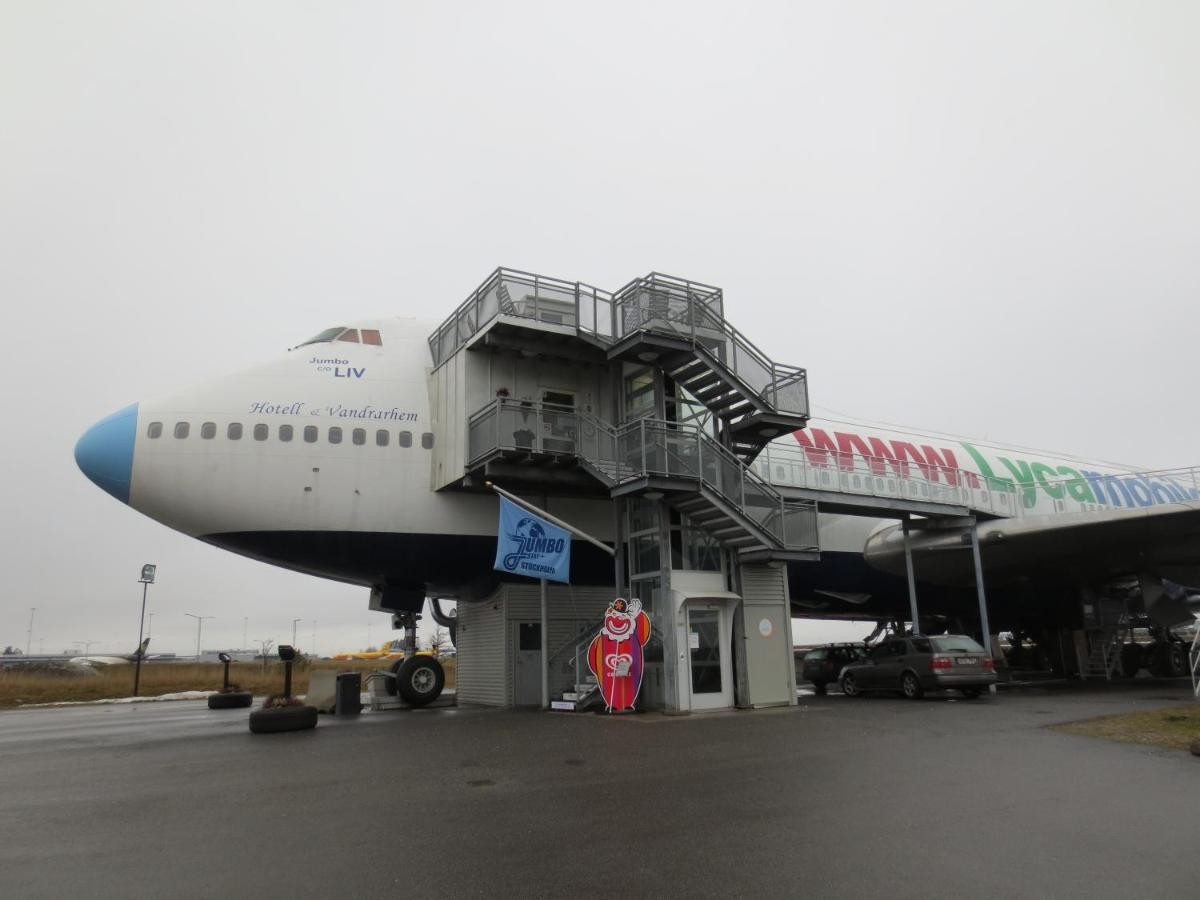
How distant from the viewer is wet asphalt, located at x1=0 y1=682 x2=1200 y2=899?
17.4 feet

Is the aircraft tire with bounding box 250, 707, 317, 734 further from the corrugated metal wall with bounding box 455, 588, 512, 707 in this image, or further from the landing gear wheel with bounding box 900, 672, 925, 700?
the landing gear wheel with bounding box 900, 672, 925, 700

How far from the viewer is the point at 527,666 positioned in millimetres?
19391

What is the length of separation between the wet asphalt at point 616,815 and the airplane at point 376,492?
5108mm

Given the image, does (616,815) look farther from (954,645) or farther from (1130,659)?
(1130,659)

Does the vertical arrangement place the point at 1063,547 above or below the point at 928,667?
above

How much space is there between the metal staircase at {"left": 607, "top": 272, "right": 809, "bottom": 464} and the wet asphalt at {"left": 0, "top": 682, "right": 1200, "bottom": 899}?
719cm

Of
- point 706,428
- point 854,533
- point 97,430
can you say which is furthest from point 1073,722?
point 97,430

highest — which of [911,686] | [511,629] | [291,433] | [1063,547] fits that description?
[291,433]

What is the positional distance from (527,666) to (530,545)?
172 inches

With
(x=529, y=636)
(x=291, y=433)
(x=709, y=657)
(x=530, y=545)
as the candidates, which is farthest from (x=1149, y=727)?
(x=291, y=433)

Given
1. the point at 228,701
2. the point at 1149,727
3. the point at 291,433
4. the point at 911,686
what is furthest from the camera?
the point at 228,701

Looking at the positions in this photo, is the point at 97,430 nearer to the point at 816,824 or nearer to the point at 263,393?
the point at 263,393

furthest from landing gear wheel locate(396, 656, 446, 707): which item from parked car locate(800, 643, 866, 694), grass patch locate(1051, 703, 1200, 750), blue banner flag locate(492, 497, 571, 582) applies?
grass patch locate(1051, 703, 1200, 750)

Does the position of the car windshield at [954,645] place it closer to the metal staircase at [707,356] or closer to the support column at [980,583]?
the support column at [980,583]
